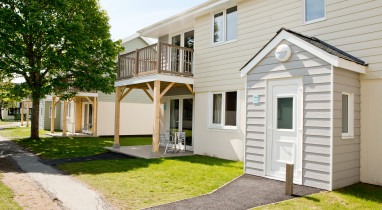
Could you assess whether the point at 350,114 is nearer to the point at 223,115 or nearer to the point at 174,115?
the point at 223,115

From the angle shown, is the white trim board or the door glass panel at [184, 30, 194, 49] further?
the door glass panel at [184, 30, 194, 49]

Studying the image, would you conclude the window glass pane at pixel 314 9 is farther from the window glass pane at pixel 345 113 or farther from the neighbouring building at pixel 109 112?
the neighbouring building at pixel 109 112

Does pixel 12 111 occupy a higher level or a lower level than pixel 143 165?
higher

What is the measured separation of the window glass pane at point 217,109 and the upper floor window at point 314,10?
414 centimetres

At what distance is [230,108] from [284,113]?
358cm

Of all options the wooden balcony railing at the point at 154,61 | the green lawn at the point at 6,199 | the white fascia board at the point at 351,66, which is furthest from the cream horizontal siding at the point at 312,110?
the green lawn at the point at 6,199

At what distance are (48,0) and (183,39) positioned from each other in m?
7.39

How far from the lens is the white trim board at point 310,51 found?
5892 mm

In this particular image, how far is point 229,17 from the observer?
10586mm

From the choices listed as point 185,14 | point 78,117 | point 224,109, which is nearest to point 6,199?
point 224,109

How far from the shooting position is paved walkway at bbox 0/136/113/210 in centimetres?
516

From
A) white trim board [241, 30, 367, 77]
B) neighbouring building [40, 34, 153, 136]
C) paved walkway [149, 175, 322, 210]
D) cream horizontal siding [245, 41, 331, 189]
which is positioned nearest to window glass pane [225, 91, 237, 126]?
white trim board [241, 30, 367, 77]

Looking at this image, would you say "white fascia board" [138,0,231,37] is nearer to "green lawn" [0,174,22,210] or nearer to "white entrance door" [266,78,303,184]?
"white entrance door" [266,78,303,184]

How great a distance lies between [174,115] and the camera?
44.8 feet
